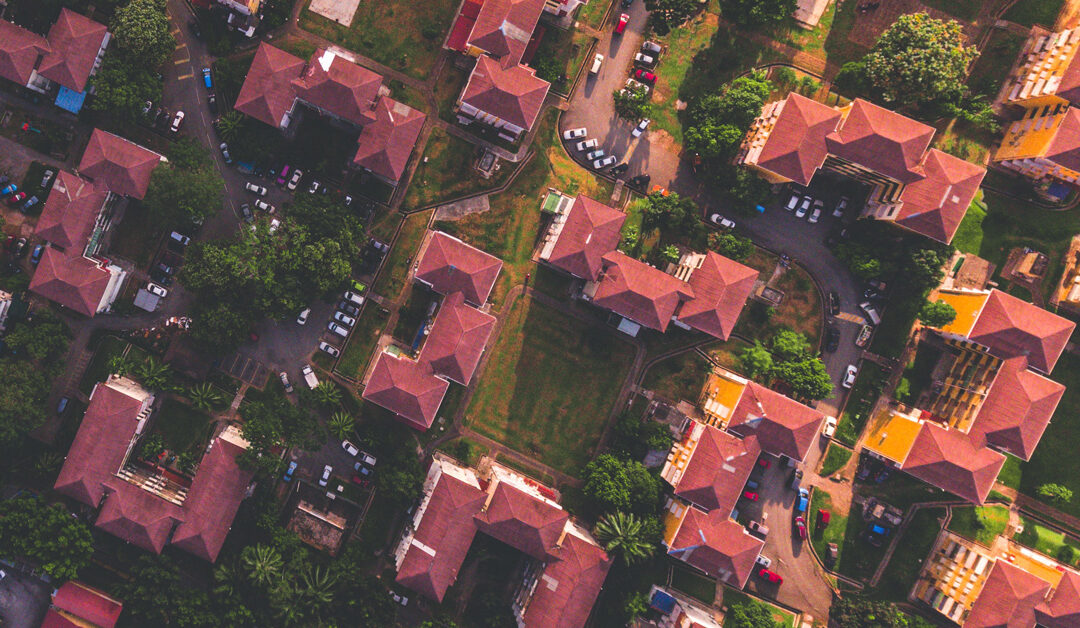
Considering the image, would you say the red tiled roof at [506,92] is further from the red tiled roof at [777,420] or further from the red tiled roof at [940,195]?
the red tiled roof at [940,195]

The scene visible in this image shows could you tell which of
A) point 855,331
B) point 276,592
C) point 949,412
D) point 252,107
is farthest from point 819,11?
point 276,592

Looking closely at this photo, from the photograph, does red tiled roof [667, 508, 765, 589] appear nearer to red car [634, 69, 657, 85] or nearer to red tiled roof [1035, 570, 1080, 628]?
red tiled roof [1035, 570, 1080, 628]

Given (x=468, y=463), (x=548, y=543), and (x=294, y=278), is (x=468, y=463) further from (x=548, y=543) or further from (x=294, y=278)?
(x=294, y=278)

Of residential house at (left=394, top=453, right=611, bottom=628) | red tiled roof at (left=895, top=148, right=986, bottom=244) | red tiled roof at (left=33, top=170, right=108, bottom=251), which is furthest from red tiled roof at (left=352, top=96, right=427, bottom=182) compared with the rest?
red tiled roof at (left=895, top=148, right=986, bottom=244)

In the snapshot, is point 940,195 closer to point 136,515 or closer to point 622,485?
point 622,485

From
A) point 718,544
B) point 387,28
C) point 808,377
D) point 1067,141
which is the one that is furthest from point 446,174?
point 1067,141
